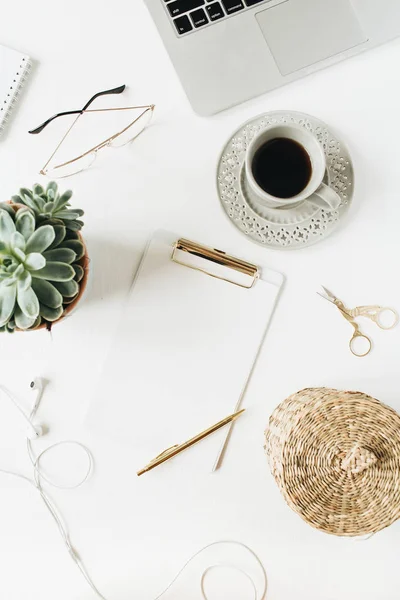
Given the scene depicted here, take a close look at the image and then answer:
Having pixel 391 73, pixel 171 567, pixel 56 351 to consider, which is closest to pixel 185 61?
pixel 391 73

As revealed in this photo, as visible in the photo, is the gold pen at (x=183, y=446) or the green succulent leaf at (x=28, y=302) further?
the gold pen at (x=183, y=446)

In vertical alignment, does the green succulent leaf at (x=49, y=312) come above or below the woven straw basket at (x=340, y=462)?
above

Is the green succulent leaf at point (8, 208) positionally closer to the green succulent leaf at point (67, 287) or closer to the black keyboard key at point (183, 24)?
the green succulent leaf at point (67, 287)

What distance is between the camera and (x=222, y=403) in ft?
2.16

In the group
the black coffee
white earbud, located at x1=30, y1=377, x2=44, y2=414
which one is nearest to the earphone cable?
white earbud, located at x1=30, y1=377, x2=44, y2=414

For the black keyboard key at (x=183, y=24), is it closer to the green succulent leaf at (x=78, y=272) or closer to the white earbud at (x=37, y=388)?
the green succulent leaf at (x=78, y=272)

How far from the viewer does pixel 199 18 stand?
2.08 feet

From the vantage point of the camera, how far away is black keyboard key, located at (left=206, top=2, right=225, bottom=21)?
0.63m

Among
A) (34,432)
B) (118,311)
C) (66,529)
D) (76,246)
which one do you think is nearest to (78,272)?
(76,246)

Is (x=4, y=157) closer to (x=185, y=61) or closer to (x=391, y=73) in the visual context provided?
(x=185, y=61)

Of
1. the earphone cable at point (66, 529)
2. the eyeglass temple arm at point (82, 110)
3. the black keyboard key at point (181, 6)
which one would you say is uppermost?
the black keyboard key at point (181, 6)

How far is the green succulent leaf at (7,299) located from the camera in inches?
19.5

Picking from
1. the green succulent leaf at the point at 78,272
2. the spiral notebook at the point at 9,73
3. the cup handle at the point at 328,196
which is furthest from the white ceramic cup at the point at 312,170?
the spiral notebook at the point at 9,73

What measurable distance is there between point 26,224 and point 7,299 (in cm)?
7
